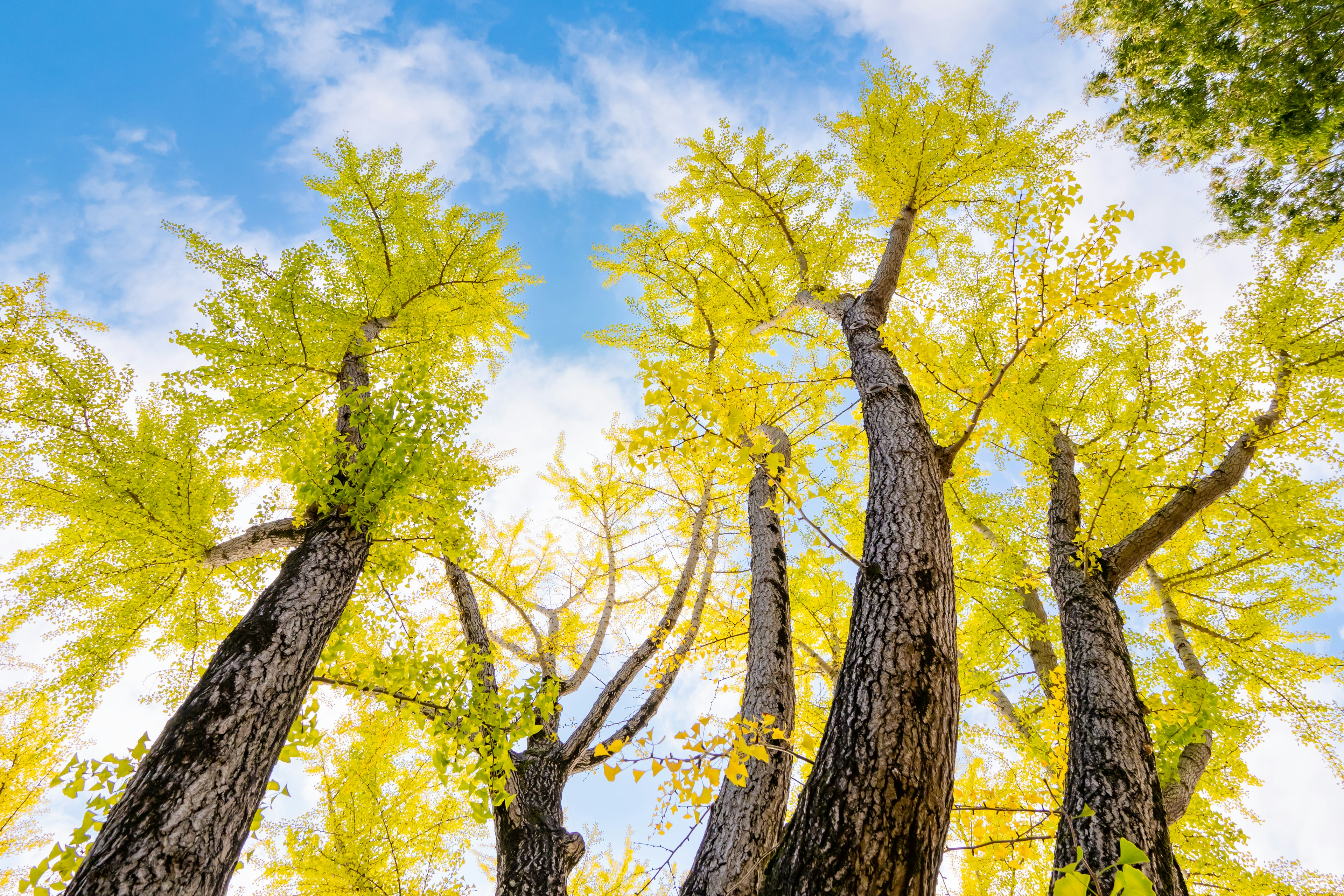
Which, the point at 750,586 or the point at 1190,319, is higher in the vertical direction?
the point at 1190,319

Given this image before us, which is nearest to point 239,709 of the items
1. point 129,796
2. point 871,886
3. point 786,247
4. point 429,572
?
point 129,796

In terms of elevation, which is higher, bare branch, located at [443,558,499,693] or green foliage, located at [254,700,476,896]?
bare branch, located at [443,558,499,693]

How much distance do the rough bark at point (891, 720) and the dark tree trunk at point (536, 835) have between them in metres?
3.17

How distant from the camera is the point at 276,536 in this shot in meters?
4.29

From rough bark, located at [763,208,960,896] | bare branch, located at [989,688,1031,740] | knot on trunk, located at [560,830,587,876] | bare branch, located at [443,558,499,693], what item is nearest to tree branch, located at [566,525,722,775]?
knot on trunk, located at [560,830,587,876]

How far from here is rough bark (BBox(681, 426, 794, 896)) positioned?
2842 millimetres

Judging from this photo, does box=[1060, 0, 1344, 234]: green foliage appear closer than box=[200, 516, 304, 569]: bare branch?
No

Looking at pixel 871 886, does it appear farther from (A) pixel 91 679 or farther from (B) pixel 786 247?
(B) pixel 786 247

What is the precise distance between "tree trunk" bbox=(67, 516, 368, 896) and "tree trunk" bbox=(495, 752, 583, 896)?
1.66 meters

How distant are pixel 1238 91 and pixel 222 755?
11.2 m

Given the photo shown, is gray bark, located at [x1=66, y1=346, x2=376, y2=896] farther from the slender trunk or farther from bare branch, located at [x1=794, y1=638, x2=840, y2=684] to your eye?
bare branch, located at [x1=794, y1=638, x2=840, y2=684]

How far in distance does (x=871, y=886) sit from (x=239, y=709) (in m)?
3.48

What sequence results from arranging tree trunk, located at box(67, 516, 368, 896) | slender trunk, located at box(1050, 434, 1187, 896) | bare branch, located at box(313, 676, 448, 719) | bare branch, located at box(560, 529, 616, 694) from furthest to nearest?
bare branch, located at box(560, 529, 616, 694)
bare branch, located at box(313, 676, 448, 719)
slender trunk, located at box(1050, 434, 1187, 896)
tree trunk, located at box(67, 516, 368, 896)

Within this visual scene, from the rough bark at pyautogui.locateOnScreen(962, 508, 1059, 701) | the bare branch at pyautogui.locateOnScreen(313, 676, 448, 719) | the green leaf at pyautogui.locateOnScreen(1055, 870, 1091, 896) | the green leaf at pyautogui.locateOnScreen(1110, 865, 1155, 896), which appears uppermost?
the rough bark at pyautogui.locateOnScreen(962, 508, 1059, 701)
